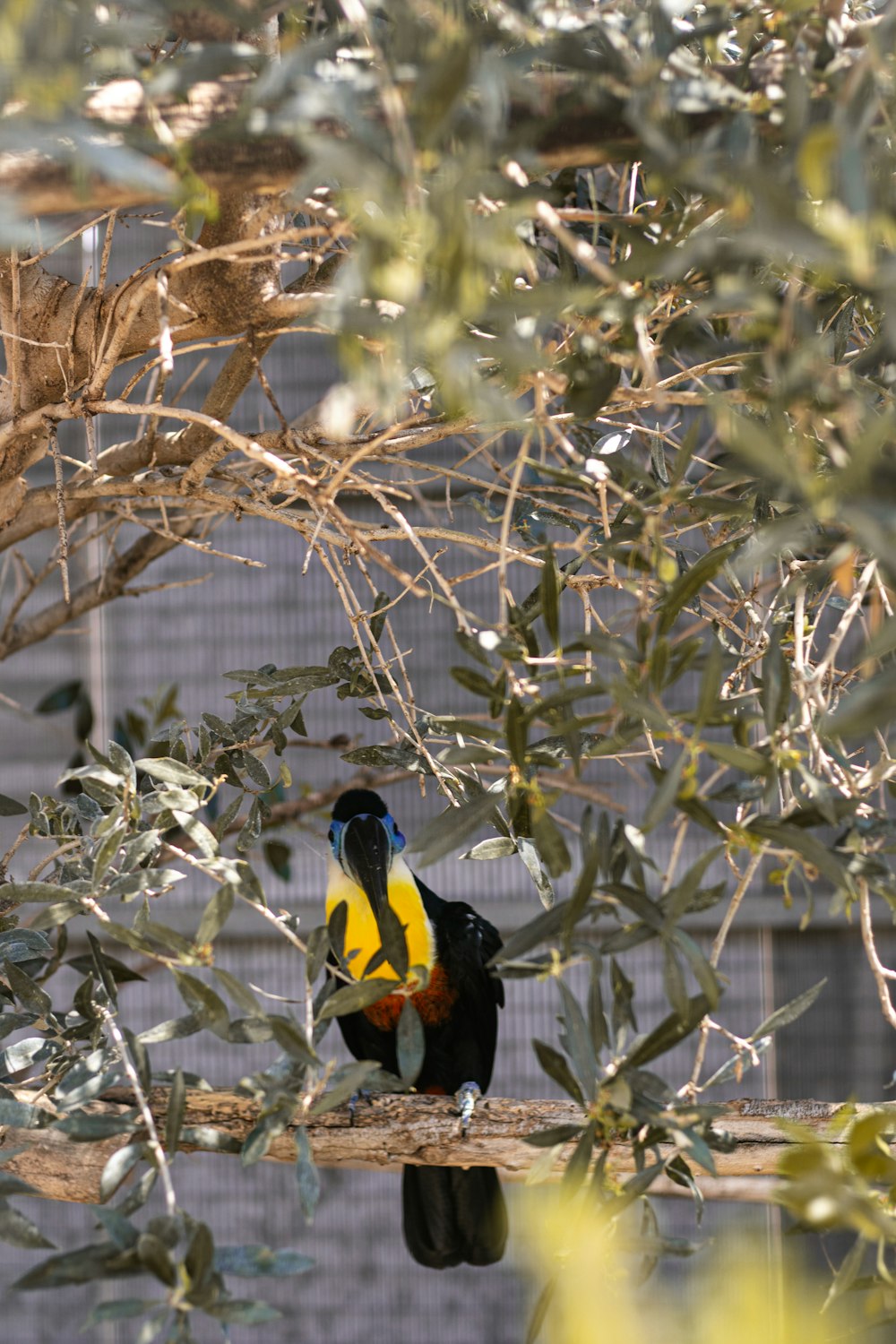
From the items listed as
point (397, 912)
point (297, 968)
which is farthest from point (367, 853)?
point (297, 968)

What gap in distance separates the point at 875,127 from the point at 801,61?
5cm

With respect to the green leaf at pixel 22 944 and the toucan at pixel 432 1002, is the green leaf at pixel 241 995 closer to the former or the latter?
the green leaf at pixel 22 944

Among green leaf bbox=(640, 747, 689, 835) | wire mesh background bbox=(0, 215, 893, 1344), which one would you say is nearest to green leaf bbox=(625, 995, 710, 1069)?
green leaf bbox=(640, 747, 689, 835)

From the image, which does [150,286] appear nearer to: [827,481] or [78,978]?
[827,481]

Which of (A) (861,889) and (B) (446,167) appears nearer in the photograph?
(B) (446,167)

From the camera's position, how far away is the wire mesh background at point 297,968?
2131 mm

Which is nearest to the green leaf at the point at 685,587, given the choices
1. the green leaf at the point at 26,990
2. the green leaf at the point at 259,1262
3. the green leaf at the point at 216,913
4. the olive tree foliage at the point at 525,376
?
the olive tree foliage at the point at 525,376

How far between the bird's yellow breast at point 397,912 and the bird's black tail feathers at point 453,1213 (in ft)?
0.90

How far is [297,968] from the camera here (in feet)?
7.34

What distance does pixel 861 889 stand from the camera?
799 millimetres

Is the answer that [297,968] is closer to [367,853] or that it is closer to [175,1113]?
[367,853]

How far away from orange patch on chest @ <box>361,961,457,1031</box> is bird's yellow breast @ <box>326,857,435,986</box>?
3 cm

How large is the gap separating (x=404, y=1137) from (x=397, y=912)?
49 centimetres

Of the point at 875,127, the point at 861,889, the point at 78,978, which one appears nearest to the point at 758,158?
the point at 875,127
